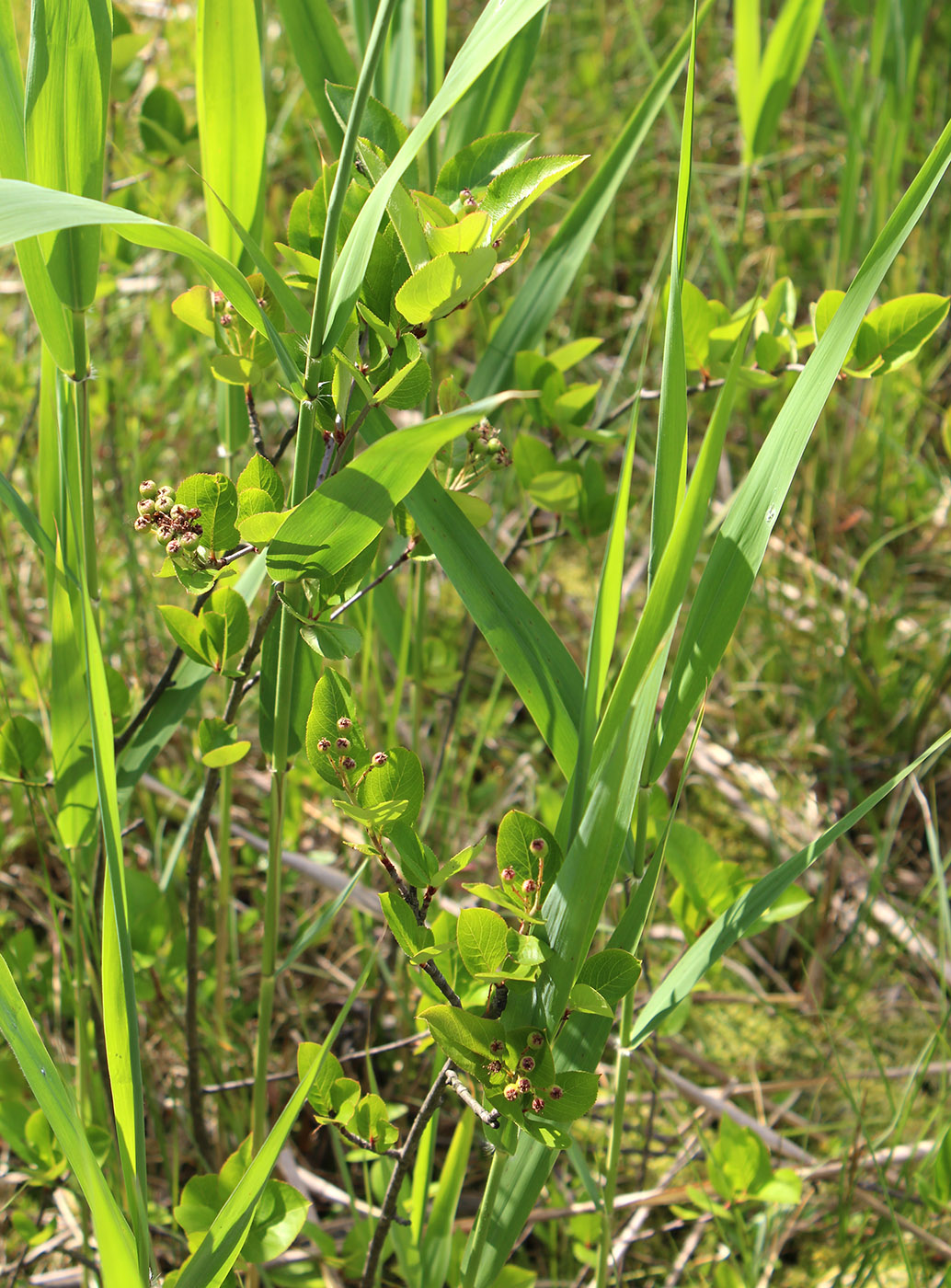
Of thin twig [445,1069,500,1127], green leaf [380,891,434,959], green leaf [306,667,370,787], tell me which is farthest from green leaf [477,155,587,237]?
thin twig [445,1069,500,1127]

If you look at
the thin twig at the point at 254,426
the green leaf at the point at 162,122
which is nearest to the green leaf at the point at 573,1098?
the thin twig at the point at 254,426

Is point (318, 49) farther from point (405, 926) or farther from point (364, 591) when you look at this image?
point (405, 926)

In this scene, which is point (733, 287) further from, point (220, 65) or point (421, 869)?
point (421, 869)

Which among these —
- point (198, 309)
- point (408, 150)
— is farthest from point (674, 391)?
point (198, 309)

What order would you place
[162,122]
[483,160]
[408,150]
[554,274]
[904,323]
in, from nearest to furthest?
[408,150], [483,160], [904,323], [554,274], [162,122]

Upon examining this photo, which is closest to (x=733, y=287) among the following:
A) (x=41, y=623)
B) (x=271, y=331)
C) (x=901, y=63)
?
(x=901, y=63)

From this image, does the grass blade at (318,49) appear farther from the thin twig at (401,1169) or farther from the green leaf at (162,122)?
the thin twig at (401,1169)
